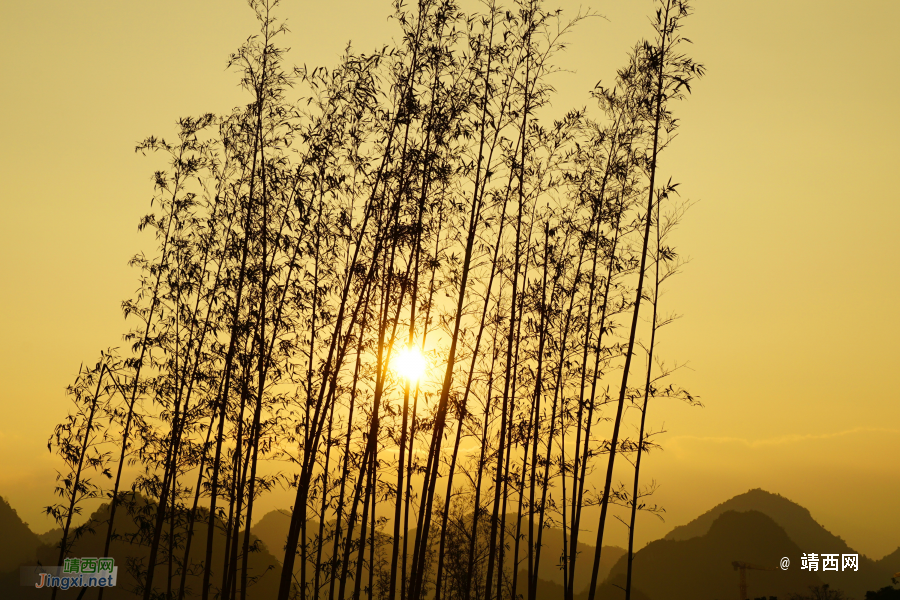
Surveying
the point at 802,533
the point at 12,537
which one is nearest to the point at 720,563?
the point at 802,533

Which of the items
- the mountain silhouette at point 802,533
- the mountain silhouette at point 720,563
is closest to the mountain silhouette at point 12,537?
the mountain silhouette at point 720,563

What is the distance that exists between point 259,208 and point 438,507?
1434cm

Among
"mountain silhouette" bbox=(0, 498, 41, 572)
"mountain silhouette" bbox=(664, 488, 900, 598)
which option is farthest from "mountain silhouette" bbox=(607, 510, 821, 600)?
"mountain silhouette" bbox=(0, 498, 41, 572)

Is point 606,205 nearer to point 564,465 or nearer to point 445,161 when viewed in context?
point 445,161

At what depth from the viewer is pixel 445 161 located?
9.26 meters

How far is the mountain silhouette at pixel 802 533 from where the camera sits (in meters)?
93.4

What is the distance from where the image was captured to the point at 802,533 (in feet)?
380

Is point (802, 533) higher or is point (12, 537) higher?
point (802, 533)

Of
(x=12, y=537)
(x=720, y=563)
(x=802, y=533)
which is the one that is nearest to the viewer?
(x=12, y=537)

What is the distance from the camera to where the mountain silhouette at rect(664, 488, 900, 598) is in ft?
307

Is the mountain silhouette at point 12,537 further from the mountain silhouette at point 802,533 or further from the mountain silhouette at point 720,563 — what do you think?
the mountain silhouette at point 802,533

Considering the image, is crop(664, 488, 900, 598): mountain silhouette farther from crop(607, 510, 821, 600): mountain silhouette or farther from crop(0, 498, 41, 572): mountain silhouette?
crop(0, 498, 41, 572): mountain silhouette

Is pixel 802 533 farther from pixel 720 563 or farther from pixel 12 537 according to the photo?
pixel 12 537

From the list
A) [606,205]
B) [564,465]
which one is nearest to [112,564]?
[564,465]
